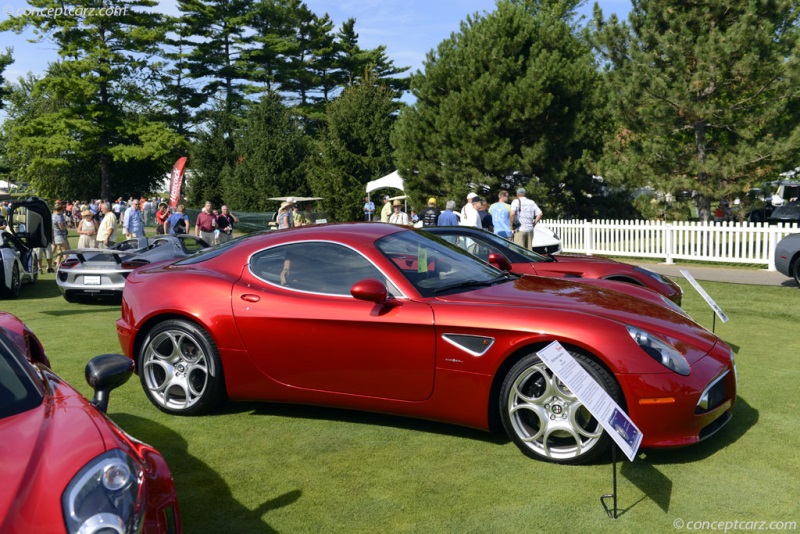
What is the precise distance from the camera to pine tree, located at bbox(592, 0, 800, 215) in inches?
790

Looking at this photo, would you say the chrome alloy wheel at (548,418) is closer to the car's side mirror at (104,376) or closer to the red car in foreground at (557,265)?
the car's side mirror at (104,376)

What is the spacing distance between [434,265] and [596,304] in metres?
1.15

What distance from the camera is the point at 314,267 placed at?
5.33 m

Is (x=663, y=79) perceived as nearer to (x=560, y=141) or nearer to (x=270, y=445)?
(x=560, y=141)

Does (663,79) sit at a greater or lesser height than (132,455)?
greater

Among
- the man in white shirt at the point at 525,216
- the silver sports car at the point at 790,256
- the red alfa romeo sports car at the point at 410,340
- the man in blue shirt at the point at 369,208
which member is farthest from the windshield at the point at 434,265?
the man in blue shirt at the point at 369,208

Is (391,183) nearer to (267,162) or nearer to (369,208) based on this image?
(369,208)

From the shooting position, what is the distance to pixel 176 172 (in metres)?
27.8

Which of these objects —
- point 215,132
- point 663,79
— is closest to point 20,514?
point 663,79

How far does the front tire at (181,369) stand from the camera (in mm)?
5426

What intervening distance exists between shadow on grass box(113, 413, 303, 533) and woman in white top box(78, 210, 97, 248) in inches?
532

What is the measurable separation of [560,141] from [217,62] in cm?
4101

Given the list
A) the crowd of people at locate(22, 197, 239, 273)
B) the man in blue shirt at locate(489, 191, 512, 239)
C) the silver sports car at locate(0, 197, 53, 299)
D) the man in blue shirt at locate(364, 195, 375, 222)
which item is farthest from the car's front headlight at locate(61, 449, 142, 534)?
the man in blue shirt at locate(364, 195, 375, 222)

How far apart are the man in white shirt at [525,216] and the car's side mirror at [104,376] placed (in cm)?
1113
